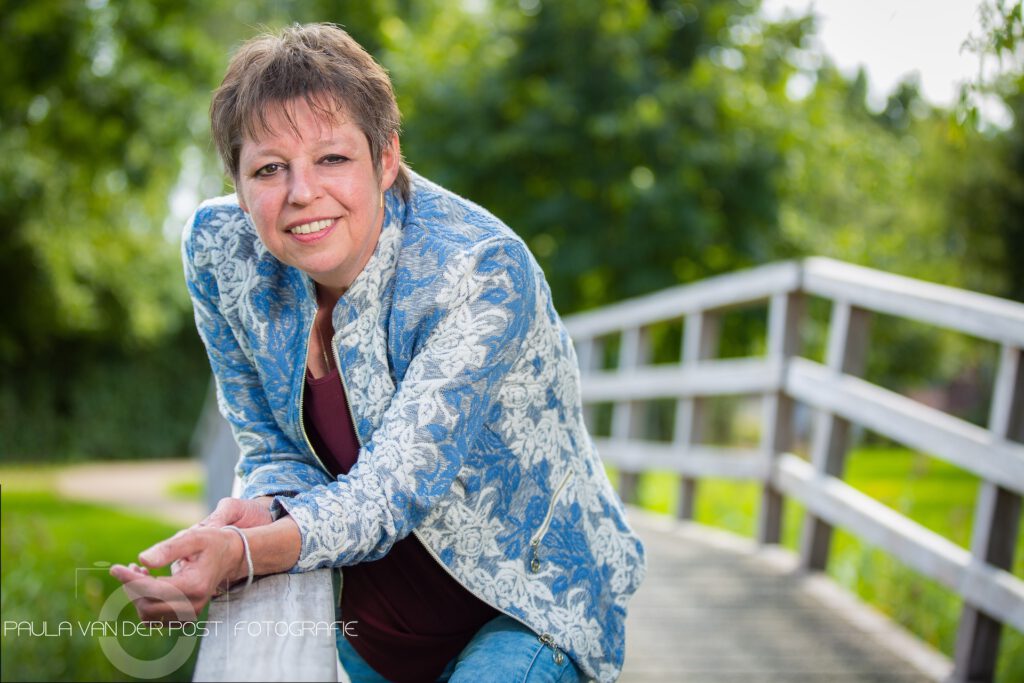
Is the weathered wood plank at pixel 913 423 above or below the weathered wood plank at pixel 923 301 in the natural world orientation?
below

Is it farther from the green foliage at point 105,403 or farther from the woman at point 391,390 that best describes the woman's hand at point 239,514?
the green foliage at point 105,403

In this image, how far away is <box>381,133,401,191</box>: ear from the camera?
5.82 feet

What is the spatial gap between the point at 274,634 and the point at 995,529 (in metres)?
2.29

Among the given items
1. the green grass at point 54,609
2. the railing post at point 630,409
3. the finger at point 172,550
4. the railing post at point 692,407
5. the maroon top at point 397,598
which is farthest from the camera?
the railing post at point 630,409

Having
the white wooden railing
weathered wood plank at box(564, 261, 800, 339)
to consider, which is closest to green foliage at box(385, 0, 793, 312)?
weathered wood plank at box(564, 261, 800, 339)

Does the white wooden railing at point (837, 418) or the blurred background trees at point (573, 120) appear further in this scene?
the blurred background trees at point (573, 120)

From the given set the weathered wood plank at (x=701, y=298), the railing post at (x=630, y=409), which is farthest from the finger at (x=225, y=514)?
the railing post at (x=630, y=409)

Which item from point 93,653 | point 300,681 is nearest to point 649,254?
point 93,653

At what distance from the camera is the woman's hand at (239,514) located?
58.1 inches

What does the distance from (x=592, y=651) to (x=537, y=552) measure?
19 cm

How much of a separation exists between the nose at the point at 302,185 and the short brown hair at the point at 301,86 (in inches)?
3.0

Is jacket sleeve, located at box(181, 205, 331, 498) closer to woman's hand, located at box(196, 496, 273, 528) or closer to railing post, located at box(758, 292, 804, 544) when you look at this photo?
woman's hand, located at box(196, 496, 273, 528)

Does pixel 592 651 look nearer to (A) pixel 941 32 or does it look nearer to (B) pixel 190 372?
(A) pixel 941 32

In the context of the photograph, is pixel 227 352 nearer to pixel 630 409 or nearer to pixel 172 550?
pixel 172 550
